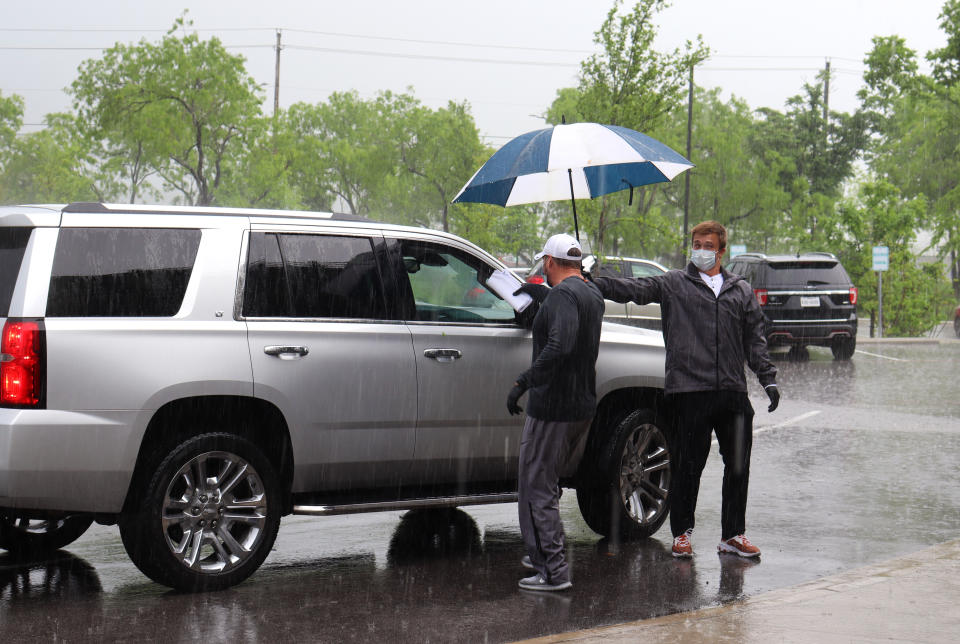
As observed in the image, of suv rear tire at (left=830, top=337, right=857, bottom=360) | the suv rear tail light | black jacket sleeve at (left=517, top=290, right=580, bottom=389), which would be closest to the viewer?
the suv rear tail light

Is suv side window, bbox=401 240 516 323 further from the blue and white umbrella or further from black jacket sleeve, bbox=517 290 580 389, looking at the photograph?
black jacket sleeve, bbox=517 290 580 389

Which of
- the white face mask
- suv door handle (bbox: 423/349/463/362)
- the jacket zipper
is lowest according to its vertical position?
suv door handle (bbox: 423/349/463/362)

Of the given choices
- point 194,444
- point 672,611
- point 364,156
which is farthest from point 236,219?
point 364,156

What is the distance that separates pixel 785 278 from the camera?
73.0 ft

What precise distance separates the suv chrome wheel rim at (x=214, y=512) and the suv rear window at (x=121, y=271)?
0.81 metres

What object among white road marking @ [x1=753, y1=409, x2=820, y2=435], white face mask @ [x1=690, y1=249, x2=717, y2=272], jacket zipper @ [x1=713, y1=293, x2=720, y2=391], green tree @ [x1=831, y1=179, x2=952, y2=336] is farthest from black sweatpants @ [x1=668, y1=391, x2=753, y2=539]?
green tree @ [x1=831, y1=179, x2=952, y2=336]

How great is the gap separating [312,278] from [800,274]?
16.9 metres

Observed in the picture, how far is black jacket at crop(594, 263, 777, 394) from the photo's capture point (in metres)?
7.14

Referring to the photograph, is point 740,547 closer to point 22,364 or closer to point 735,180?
point 22,364

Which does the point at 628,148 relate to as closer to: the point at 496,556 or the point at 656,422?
the point at 656,422

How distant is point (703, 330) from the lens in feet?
23.5

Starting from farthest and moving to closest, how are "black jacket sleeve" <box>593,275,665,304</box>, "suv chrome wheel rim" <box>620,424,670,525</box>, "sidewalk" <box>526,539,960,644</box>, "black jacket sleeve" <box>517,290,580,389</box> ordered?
"suv chrome wheel rim" <box>620,424,670,525</box>, "black jacket sleeve" <box>593,275,665,304</box>, "black jacket sleeve" <box>517,290,580,389</box>, "sidewalk" <box>526,539,960,644</box>

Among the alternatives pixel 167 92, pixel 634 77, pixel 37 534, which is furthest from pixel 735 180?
pixel 37 534

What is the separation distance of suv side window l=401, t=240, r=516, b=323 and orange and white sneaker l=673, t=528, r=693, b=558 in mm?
1605
